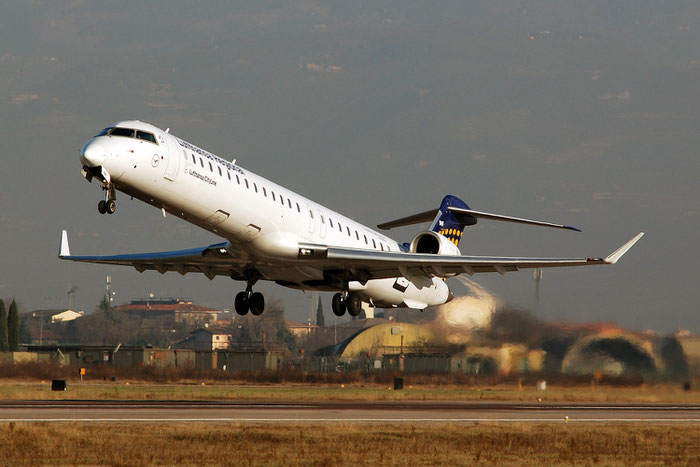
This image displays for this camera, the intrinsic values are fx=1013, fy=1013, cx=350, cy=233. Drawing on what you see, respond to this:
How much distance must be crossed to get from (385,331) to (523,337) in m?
15.3

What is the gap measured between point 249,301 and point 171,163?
8783 millimetres

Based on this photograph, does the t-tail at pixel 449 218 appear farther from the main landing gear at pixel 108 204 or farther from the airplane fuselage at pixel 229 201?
the main landing gear at pixel 108 204

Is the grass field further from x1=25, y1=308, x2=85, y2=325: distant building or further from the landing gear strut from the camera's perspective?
x1=25, y1=308, x2=85, y2=325: distant building

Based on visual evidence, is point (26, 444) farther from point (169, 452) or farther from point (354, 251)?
point (354, 251)

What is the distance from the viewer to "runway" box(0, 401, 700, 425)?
2570 cm

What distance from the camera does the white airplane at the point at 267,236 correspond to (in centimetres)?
2459

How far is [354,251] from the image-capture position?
29.8 metres

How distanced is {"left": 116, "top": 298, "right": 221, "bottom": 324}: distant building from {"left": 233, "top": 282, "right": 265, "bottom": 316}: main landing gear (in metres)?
96.4

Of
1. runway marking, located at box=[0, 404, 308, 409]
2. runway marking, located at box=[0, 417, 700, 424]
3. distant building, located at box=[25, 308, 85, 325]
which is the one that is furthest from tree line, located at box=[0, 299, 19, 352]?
distant building, located at box=[25, 308, 85, 325]

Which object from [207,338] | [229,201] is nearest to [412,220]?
[229,201]

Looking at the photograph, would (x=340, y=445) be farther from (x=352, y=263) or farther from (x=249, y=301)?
(x=249, y=301)

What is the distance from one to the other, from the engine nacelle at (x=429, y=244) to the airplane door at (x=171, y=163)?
11902 mm

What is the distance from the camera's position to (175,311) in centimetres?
14088

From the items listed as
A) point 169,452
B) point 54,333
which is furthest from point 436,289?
Answer: point 54,333
